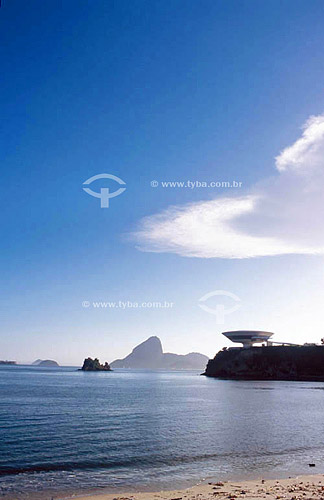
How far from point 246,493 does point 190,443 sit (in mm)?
17290

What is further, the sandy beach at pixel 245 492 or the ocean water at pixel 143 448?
the ocean water at pixel 143 448

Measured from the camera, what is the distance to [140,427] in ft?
→ 154

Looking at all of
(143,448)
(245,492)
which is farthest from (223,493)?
(143,448)

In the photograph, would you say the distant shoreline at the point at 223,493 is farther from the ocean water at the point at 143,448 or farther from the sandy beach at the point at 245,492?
the ocean water at the point at 143,448

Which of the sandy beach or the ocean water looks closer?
the sandy beach

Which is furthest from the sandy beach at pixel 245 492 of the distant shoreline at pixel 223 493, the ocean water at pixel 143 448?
the ocean water at pixel 143 448

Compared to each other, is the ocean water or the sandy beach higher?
the sandy beach

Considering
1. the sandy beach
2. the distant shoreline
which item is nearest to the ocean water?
the distant shoreline

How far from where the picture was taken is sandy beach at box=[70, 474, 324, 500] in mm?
20625

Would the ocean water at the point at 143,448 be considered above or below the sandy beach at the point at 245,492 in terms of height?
below

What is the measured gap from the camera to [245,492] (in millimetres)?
21703

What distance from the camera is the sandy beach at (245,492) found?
20.6 m

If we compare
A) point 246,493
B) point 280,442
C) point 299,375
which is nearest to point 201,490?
point 246,493

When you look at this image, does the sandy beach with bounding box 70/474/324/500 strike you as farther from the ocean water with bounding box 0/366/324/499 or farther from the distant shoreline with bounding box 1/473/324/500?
the ocean water with bounding box 0/366/324/499
